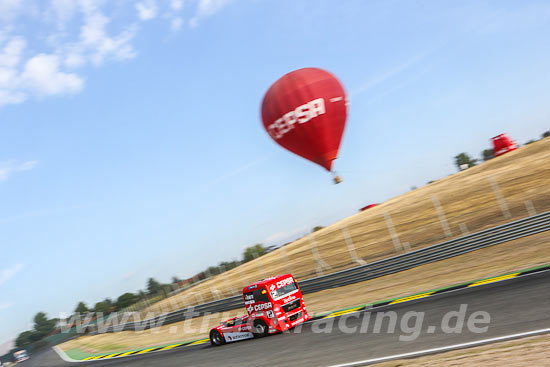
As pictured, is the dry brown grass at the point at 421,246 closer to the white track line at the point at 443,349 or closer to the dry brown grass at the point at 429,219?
the dry brown grass at the point at 429,219

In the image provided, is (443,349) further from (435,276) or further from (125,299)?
(125,299)

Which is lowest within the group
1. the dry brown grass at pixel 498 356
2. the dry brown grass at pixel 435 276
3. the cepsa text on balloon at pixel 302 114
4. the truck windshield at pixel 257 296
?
the dry brown grass at pixel 435 276

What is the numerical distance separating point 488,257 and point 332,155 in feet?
29.0

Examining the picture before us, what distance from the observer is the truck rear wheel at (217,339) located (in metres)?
16.2

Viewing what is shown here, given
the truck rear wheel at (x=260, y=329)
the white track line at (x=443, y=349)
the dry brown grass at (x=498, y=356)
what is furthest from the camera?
the truck rear wheel at (x=260, y=329)

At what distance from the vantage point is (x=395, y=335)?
11062 millimetres

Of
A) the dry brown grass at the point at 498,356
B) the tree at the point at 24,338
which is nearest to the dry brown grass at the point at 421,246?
Answer: the dry brown grass at the point at 498,356

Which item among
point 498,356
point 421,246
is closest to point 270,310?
point 498,356

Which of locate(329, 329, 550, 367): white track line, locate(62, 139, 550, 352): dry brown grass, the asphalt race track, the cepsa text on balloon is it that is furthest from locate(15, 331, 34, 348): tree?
locate(329, 329, 550, 367): white track line

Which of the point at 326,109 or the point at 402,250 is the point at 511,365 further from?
the point at 402,250

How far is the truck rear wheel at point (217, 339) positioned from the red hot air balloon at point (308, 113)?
10.4 meters

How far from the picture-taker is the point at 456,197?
35438mm

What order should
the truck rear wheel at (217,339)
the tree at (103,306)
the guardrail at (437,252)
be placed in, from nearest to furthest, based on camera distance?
the truck rear wheel at (217,339) < the guardrail at (437,252) < the tree at (103,306)

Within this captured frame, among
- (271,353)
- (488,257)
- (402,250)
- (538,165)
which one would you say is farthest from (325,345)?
(538,165)
